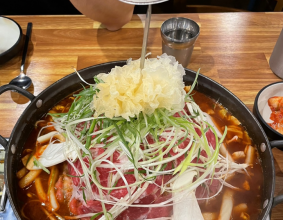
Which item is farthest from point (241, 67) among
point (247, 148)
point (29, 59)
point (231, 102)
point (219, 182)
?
point (29, 59)

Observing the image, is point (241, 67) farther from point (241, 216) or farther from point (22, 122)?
point (22, 122)

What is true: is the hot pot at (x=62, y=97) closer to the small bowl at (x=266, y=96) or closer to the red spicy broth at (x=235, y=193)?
the red spicy broth at (x=235, y=193)

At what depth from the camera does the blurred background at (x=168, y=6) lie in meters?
3.15

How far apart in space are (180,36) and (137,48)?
43cm

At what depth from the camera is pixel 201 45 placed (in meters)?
2.47

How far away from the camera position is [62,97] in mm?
1866

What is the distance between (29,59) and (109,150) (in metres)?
1.46

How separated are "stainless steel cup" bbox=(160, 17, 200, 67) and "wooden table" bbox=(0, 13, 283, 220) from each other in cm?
22

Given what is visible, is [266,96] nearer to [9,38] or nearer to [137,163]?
[137,163]

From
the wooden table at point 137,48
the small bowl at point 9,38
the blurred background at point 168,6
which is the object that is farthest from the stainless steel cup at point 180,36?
the small bowl at point 9,38

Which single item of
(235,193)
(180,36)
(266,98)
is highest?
(180,36)

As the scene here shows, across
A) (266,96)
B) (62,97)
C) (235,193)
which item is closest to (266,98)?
(266,96)

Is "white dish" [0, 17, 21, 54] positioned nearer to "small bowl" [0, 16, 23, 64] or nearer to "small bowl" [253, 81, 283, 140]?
"small bowl" [0, 16, 23, 64]

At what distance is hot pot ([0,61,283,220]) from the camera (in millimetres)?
1380
